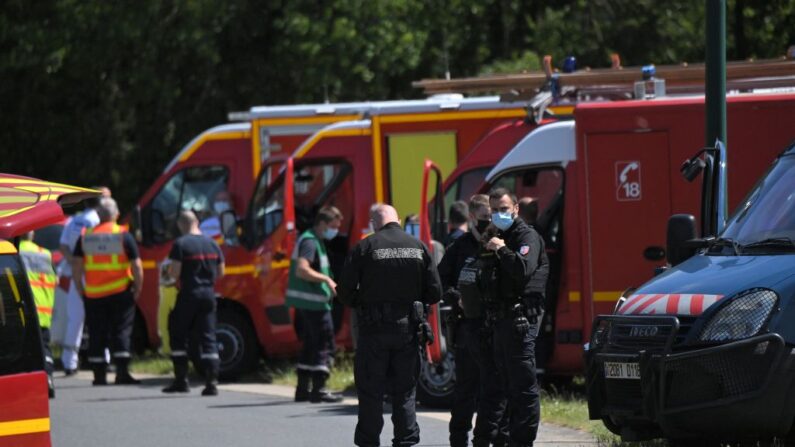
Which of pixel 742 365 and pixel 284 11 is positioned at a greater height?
pixel 284 11

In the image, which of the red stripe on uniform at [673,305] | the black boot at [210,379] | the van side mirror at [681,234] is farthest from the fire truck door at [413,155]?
the red stripe on uniform at [673,305]

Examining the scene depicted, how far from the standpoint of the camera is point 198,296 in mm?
14281

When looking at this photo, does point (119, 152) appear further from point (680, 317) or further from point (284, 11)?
point (680, 317)

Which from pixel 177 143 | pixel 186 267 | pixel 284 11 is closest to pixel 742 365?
pixel 186 267

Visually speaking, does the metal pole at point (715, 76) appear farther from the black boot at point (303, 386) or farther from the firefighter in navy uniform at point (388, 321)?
the black boot at point (303, 386)

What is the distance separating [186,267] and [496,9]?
12.6 m

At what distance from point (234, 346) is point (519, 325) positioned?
22.5 ft

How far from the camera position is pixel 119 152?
2495 cm

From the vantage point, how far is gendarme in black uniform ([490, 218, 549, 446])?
9.30 m

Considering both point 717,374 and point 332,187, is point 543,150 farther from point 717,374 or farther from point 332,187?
point 717,374

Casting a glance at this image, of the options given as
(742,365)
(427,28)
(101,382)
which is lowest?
(101,382)

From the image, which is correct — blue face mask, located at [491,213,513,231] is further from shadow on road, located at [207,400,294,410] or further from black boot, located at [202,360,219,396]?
black boot, located at [202,360,219,396]

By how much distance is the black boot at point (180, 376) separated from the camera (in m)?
14.6

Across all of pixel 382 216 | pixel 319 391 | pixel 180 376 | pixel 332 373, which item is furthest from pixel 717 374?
pixel 180 376
